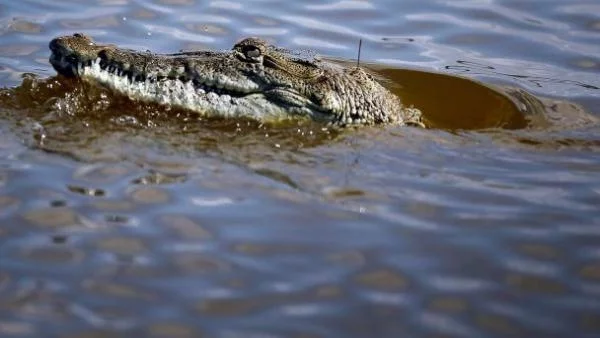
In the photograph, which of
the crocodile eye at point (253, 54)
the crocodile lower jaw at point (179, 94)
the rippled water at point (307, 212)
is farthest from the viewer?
the crocodile eye at point (253, 54)

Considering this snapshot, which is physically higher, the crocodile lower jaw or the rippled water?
the crocodile lower jaw

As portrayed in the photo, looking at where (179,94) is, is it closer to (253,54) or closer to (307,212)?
(253,54)

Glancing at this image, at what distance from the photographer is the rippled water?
3982mm

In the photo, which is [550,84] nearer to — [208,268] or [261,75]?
[261,75]

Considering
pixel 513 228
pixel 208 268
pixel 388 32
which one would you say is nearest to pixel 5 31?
pixel 388 32

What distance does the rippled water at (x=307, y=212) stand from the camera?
13.1 feet

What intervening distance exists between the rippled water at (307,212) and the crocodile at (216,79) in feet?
0.40

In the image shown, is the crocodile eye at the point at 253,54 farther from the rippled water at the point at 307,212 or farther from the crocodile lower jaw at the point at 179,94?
the rippled water at the point at 307,212

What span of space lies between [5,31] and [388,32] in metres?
3.65

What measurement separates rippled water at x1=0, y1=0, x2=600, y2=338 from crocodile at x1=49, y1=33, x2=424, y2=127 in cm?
12

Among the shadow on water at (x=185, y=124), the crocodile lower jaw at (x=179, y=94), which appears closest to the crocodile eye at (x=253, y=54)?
the crocodile lower jaw at (x=179, y=94)

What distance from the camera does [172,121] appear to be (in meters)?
6.20

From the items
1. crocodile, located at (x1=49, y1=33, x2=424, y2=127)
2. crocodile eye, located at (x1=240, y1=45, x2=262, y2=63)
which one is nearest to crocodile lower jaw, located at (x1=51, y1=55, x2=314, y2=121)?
crocodile, located at (x1=49, y1=33, x2=424, y2=127)

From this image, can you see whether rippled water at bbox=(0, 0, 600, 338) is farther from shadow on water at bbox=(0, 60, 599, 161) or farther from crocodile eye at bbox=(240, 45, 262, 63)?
crocodile eye at bbox=(240, 45, 262, 63)
